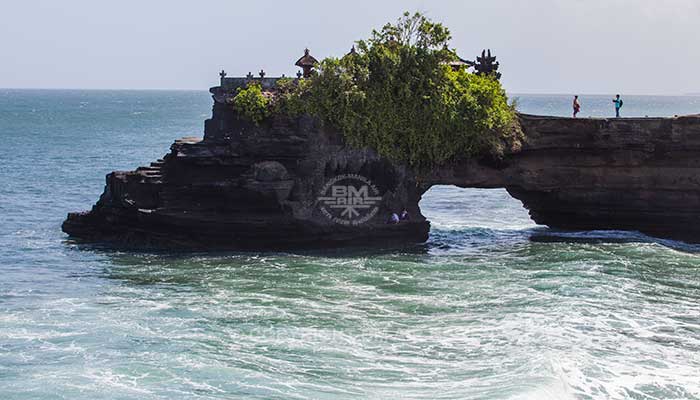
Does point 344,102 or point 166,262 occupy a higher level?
point 344,102

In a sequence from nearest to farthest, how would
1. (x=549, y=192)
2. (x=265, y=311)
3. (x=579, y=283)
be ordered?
(x=265, y=311) → (x=579, y=283) → (x=549, y=192)

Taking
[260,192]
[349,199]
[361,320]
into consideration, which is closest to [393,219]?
[349,199]

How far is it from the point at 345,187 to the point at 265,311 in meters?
9.22

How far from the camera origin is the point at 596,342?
21.8 metres

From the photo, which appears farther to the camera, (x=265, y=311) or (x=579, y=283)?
(x=579, y=283)

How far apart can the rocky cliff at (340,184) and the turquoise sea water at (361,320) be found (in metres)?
1.04

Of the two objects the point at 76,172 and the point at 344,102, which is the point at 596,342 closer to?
the point at 344,102

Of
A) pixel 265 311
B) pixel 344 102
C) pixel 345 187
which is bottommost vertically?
pixel 265 311

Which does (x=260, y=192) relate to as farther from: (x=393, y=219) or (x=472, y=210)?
(x=472, y=210)

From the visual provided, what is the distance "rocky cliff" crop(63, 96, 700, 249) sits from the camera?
3247 centimetres

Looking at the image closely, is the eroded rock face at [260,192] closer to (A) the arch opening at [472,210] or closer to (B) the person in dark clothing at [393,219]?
(B) the person in dark clothing at [393,219]

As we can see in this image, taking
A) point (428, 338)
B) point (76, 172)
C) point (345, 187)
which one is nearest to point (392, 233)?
point (345, 187)

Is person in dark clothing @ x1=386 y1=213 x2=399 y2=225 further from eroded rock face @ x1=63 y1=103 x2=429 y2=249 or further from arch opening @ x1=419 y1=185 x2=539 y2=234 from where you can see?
arch opening @ x1=419 y1=185 x2=539 y2=234

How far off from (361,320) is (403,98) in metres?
11.2
